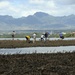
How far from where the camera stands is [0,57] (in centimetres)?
1817

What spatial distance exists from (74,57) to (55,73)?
3935 mm

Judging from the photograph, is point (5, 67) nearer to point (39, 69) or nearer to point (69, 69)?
point (39, 69)

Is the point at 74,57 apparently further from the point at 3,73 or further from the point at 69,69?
the point at 3,73

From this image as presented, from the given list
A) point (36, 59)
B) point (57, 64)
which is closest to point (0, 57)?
point (36, 59)

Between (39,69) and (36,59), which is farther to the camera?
(36,59)

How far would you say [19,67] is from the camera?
15.5 metres

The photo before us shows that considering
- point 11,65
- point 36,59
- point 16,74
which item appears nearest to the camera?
point 16,74

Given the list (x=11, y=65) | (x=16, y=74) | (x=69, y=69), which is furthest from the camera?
(x=11, y=65)

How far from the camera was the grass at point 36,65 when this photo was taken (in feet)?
47.5

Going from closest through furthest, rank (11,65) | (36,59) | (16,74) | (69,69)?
(16,74), (69,69), (11,65), (36,59)

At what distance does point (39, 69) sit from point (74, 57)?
3.55m

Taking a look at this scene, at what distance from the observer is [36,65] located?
52.5 feet

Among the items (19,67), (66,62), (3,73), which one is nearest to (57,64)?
(66,62)

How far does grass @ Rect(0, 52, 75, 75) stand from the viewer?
14.5 m
